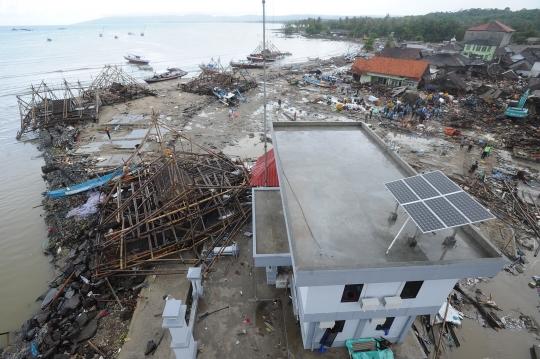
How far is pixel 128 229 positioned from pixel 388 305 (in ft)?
37.8

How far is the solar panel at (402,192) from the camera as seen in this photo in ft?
21.2

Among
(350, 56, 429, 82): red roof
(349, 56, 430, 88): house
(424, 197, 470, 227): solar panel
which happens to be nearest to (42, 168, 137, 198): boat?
(424, 197, 470, 227): solar panel

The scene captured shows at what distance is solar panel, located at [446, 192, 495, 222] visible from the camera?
5602 mm

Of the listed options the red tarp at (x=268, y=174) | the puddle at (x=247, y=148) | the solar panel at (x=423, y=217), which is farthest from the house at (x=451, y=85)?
the solar panel at (x=423, y=217)

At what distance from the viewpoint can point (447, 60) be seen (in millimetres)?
52094

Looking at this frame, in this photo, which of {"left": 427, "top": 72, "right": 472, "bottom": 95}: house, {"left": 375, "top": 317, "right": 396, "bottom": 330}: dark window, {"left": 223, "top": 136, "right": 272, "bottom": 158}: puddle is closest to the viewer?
{"left": 375, "top": 317, "right": 396, "bottom": 330}: dark window

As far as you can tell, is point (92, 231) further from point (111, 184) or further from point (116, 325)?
point (116, 325)

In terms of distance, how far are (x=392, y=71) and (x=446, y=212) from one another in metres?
45.3

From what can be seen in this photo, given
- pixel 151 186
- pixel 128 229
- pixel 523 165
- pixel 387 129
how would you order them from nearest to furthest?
pixel 128 229 < pixel 151 186 < pixel 523 165 < pixel 387 129

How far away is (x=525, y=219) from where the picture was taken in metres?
16.0

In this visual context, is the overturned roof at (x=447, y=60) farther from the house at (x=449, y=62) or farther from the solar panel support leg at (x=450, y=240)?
the solar panel support leg at (x=450, y=240)

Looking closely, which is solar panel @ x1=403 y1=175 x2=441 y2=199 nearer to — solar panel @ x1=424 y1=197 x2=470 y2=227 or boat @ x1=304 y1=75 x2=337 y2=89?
solar panel @ x1=424 y1=197 x2=470 y2=227

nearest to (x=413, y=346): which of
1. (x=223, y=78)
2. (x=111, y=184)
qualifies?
(x=111, y=184)

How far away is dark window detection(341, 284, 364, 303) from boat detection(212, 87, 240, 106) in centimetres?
3157
